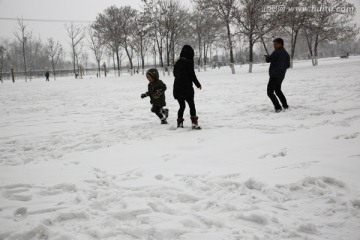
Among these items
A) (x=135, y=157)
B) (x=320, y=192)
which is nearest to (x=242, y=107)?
(x=135, y=157)

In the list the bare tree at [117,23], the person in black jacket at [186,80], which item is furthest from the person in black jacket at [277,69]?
the bare tree at [117,23]

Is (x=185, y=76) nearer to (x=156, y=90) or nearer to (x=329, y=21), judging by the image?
(x=156, y=90)

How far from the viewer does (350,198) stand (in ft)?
8.98

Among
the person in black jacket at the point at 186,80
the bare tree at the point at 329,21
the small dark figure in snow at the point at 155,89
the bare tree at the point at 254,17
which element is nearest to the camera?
the person in black jacket at the point at 186,80

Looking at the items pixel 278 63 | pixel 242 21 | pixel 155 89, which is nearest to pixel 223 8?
pixel 242 21

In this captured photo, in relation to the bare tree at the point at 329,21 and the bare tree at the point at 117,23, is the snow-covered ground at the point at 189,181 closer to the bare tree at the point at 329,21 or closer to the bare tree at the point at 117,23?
the bare tree at the point at 329,21

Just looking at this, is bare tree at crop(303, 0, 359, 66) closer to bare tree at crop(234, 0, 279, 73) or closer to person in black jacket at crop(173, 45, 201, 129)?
Answer: bare tree at crop(234, 0, 279, 73)

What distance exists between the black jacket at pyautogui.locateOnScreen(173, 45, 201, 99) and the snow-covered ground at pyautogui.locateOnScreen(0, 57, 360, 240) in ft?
2.83

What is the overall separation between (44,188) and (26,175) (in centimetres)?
67

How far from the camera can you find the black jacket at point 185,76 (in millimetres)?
6133

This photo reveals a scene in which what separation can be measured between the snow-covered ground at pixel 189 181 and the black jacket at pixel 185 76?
864mm

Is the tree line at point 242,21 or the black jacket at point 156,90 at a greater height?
the tree line at point 242,21

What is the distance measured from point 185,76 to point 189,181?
3.27 metres

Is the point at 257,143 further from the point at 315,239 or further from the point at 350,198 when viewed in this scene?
the point at 315,239
